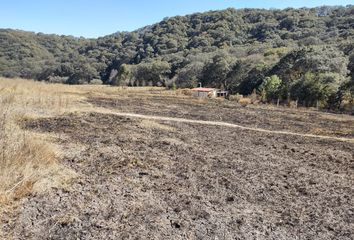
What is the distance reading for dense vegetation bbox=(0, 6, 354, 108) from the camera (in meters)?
43.9

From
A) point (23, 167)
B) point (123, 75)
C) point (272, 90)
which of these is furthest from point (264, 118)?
point (123, 75)

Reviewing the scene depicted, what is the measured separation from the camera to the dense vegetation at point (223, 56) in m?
43.9

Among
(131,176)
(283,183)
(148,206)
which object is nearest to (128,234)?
(148,206)

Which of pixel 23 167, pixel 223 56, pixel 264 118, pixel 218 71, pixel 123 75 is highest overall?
pixel 223 56

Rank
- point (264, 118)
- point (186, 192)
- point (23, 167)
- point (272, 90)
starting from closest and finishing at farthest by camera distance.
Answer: point (23, 167) → point (186, 192) → point (264, 118) → point (272, 90)

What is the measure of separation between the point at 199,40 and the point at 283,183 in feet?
415

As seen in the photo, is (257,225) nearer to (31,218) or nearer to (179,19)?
(31,218)

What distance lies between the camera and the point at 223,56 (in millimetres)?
77938

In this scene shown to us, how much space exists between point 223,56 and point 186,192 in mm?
72502

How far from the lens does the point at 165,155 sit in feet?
32.7

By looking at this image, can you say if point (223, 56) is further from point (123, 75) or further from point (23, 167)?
point (23, 167)

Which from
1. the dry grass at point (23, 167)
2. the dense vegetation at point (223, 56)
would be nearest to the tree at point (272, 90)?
the dense vegetation at point (223, 56)

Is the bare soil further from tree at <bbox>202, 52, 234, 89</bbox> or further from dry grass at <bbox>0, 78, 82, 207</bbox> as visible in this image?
tree at <bbox>202, 52, 234, 89</bbox>

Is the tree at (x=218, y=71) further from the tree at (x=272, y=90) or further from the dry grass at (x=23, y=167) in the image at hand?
the dry grass at (x=23, y=167)
